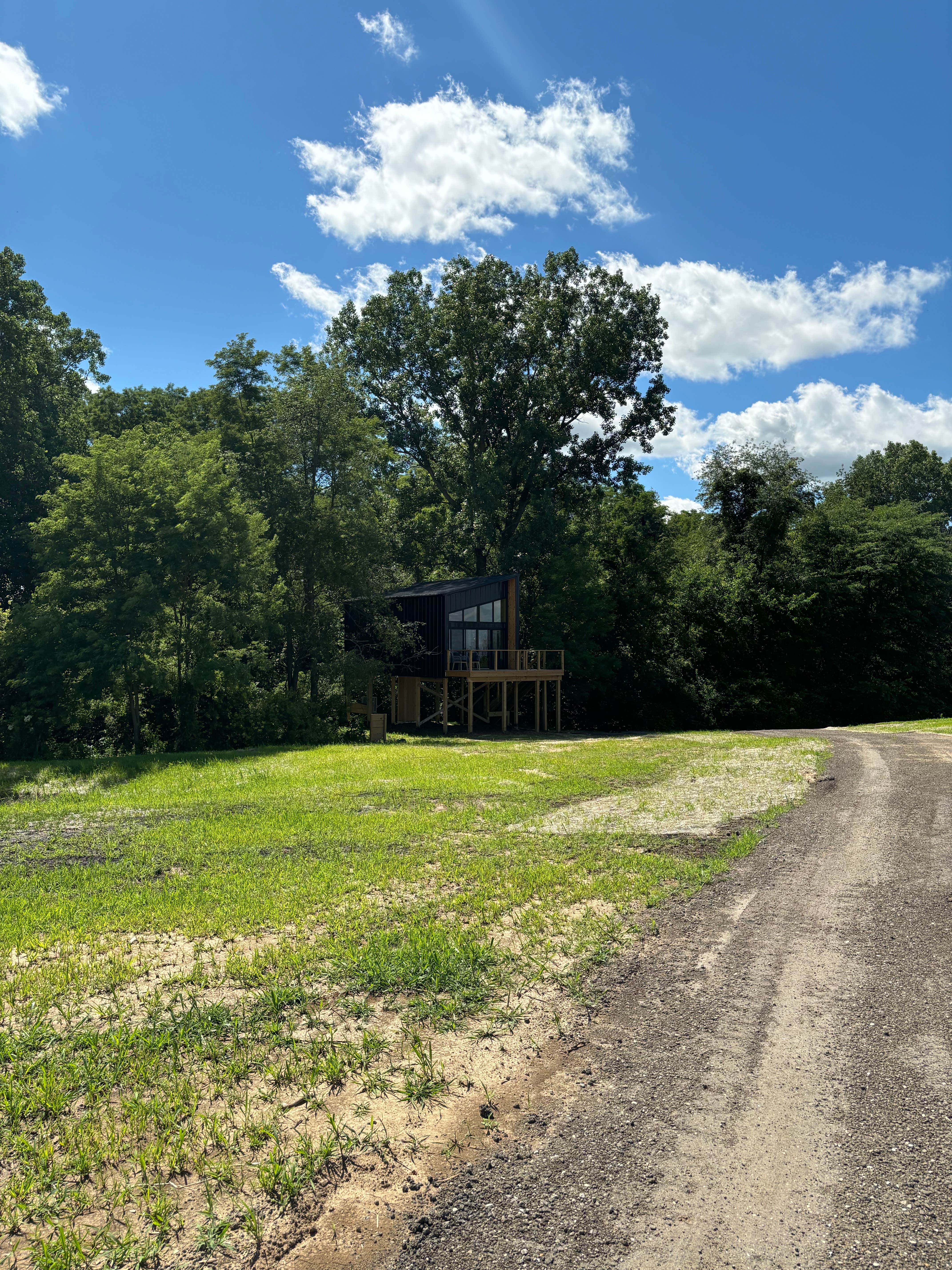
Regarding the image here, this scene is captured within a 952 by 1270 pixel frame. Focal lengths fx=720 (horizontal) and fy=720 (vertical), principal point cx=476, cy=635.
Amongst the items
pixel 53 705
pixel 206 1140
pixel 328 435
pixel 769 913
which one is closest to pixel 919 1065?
pixel 769 913

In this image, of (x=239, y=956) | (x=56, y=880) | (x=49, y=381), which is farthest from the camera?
(x=49, y=381)

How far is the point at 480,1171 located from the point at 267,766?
533 inches

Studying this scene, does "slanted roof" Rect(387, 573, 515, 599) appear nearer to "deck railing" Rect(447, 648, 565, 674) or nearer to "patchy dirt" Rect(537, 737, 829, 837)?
"deck railing" Rect(447, 648, 565, 674)

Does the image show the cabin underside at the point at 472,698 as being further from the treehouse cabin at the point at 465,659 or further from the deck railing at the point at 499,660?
the deck railing at the point at 499,660

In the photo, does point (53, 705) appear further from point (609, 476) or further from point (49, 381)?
point (609, 476)

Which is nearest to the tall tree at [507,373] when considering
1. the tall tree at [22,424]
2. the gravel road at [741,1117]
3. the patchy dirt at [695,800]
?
the tall tree at [22,424]

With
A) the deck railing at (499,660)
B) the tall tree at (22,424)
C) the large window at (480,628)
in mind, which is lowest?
the deck railing at (499,660)

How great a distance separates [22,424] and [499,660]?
19617 mm

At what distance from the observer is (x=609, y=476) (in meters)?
34.2

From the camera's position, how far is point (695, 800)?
11.3m

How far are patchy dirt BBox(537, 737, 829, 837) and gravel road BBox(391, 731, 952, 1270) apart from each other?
122 inches

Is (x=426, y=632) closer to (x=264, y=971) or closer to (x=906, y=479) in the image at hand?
(x=264, y=971)

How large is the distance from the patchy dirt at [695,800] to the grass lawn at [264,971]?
8 cm

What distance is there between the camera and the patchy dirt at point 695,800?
9.56 meters
